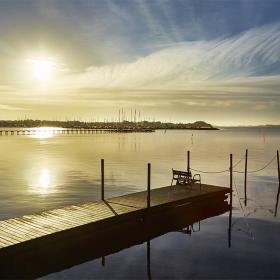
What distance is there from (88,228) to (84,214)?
4.86 feet

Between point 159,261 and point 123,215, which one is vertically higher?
point 123,215

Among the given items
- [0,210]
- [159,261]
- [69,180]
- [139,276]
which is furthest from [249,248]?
[69,180]

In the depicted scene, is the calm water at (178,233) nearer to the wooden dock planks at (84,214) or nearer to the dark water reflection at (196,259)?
the dark water reflection at (196,259)

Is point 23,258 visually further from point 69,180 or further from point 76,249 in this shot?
point 69,180

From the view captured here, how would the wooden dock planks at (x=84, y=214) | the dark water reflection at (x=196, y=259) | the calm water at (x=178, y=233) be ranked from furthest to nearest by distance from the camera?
1. the calm water at (x=178, y=233)
2. the dark water reflection at (x=196, y=259)
3. the wooden dock planks at (x=84, y=214)

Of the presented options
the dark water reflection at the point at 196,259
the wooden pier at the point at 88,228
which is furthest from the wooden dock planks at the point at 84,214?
the dark water reflection at the point at 196,259

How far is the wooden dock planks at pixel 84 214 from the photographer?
1304cm

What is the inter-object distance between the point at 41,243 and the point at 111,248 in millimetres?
A: 3917

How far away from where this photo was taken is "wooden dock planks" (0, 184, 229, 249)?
42.8 ft

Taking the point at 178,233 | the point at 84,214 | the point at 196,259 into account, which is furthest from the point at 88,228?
the point at 178,233

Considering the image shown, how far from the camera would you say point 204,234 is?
18266 mm

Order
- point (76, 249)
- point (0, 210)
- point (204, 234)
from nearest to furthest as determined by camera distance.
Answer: point (76, 249), point (204, 234), point (0, 210)

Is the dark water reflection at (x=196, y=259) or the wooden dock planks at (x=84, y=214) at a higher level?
the wooden dock planks at (x=84, y=214)

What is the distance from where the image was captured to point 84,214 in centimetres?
1603
